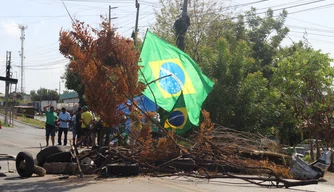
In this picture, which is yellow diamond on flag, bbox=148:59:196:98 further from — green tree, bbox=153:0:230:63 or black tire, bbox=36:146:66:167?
green tree, bbox=153:0:230:63

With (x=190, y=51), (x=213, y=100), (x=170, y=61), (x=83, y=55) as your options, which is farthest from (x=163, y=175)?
(x=190, y=51)

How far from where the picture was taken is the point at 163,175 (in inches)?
469

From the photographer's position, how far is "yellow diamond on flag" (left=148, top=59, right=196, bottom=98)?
606 inches

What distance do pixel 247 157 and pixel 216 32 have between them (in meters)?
24.0

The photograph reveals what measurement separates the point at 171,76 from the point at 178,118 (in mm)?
1397

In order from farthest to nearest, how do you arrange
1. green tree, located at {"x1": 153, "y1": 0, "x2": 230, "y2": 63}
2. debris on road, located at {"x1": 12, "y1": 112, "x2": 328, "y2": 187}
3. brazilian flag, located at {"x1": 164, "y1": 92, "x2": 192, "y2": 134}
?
green tree, located at {"x1": 153, "y1": 0, "x2": 230, "y2": 63}
brazilian flag, located at {"x1": 164, "y1": 92, "x2": 192, "y2": 134}
debris on road, located at {"x1": 12, "y1": 112, "x2": 328, "y2": 187}

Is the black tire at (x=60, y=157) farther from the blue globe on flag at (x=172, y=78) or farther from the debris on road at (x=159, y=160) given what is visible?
the blue globe on flag at (x=172, y=78)

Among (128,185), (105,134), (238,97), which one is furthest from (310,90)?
(128,185)

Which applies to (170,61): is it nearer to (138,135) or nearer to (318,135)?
(138,135)

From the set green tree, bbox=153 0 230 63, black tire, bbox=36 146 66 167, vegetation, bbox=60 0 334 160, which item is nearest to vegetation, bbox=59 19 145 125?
vegetation, bbox=60 0 334 160

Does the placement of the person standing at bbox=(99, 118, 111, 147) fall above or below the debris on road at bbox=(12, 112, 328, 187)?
above

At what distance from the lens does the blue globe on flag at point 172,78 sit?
15477 millimetres

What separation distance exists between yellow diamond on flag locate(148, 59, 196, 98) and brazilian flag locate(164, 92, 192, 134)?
34 cm

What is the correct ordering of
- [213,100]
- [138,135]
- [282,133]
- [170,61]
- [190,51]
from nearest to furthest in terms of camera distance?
[138,135] → [170,61] → [213,100] → [282,133] → [190,51]
